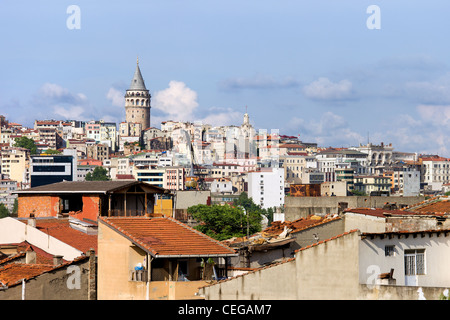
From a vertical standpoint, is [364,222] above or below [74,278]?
above

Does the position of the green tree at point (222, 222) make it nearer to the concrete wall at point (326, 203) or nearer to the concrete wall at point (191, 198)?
the concrete wall at point (191, 198)

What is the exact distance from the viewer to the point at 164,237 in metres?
16.3

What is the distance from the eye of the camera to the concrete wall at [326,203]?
37.0m

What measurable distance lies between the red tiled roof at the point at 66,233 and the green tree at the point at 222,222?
3653 centimetres

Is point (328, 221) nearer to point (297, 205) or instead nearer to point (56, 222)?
point (56, 222)

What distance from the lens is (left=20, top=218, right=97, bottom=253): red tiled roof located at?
22.8 meters

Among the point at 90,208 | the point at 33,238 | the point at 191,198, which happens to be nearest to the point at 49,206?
the point at 90,208

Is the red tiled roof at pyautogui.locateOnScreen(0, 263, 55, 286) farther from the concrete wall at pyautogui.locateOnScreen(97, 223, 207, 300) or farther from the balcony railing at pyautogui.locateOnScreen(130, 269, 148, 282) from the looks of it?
the balcony railing at pyautogui.locateOnScreen(130, 269, 148, 282)

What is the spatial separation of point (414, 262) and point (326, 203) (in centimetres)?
2386

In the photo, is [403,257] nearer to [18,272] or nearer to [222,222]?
[18,272]

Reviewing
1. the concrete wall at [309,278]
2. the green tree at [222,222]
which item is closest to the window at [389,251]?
the concrete wall at [309,278]

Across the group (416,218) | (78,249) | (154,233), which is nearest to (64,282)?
(154,233)

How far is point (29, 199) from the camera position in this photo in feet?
90.0

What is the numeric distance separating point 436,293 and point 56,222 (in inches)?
570
